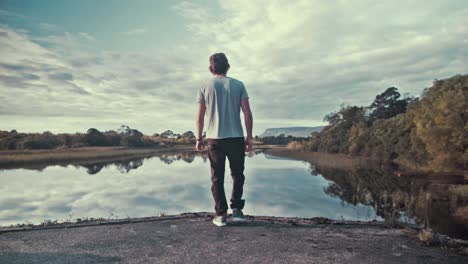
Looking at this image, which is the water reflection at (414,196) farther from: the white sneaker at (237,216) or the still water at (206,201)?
the white sneaker at (237,216)

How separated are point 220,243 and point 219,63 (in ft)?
9.11

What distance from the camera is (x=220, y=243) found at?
430cm

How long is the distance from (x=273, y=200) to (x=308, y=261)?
16.9 m

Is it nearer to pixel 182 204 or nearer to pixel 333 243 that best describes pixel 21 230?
pixel 333 243

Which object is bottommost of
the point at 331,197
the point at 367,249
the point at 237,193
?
the point at 331,197

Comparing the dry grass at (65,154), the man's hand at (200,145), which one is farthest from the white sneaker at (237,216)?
the dry grass at (65,154)

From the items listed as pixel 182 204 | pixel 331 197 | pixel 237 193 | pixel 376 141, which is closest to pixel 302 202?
pixel 331 197

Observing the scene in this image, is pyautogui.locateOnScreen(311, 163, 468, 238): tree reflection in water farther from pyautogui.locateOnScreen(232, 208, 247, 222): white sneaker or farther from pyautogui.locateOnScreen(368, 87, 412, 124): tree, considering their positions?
pyautogui.locateOnScreen(368, 87, 412, 124): tree

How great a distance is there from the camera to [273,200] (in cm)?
2027

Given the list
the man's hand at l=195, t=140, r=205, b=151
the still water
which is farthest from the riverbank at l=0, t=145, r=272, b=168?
the man's hand at l=195, t=140, r=205, b=151

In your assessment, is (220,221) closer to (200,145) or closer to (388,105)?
(200,145)

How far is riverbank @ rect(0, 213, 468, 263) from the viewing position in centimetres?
375

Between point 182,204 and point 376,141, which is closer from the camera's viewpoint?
point 182,204

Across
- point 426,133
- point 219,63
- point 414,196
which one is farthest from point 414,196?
point 219,63
